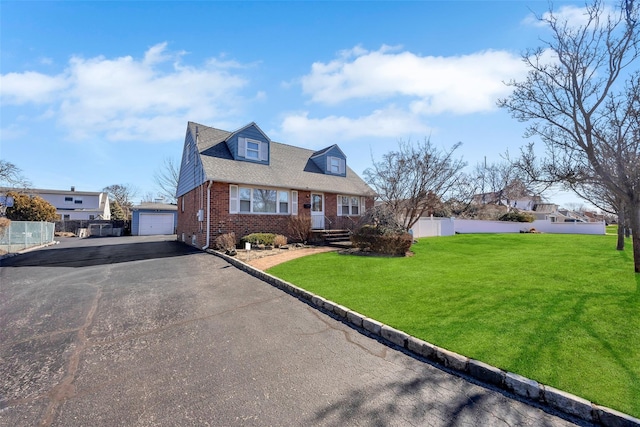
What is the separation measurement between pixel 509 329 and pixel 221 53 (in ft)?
36.0

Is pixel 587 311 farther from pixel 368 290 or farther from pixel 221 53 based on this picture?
pixel 221 53

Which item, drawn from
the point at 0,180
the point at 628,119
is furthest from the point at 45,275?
the point at 0,180

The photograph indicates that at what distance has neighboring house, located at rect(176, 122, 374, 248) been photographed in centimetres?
1359

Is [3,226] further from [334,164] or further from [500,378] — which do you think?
[500,378]

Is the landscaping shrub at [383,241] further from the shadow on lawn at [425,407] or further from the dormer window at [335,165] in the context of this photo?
the dormer window at [335,165]

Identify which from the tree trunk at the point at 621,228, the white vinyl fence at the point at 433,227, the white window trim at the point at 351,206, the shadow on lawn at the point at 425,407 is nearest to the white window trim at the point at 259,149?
the white window trim at the point at 351,206

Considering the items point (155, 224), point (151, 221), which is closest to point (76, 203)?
point (151, 221)

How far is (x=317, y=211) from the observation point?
17.0 m

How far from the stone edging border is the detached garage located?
30.1 meters

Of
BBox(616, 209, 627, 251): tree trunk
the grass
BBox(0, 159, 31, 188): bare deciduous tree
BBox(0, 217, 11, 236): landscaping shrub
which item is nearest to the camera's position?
the grass

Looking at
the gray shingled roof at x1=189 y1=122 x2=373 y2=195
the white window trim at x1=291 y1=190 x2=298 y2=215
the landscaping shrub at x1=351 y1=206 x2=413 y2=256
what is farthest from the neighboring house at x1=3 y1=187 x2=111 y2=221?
the landscaping shrub at x1=351 y1=206 x2=413 y2=256

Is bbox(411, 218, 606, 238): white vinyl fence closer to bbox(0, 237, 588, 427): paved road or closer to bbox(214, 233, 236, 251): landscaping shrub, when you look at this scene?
bbox(214, 233, 236, 251): landscaping shrub

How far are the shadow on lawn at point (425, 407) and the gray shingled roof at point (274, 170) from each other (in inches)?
468

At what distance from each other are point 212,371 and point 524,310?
490 centimetres
